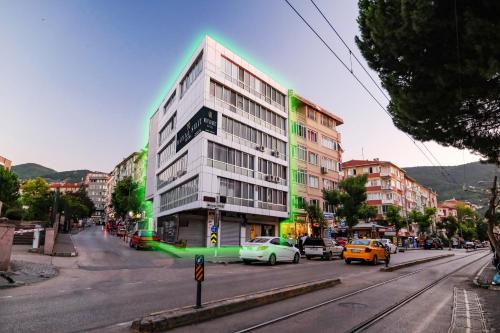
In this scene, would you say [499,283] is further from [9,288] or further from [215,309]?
[9,288]

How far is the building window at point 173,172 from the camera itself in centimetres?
3788

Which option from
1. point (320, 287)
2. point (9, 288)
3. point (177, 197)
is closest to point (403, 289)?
point (320, 287)

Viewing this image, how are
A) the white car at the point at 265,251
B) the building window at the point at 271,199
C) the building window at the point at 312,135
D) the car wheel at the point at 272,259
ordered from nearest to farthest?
the white car at the point at 265,251 → the car wheel at the point at 272,259 → the building window at the point at 271,199 → the building window at the point at 312,135

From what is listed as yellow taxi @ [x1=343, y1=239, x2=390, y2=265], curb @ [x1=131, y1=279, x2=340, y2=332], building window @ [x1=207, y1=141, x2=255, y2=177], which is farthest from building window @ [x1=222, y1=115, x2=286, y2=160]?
curb @ [x1=131, y1=279, x2=340, y2=332]

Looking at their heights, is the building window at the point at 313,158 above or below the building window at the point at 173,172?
above

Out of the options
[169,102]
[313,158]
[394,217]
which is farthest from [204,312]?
[394,217]

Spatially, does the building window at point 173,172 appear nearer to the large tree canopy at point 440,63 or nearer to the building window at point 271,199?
the building window at point 271,199

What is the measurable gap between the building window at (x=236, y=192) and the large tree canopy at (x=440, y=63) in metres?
23.6

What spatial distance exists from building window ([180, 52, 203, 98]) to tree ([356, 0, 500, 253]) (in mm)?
27574

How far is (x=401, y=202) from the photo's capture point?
3140 inches

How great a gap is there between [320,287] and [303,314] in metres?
3.86

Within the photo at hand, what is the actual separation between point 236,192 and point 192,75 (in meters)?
13.6

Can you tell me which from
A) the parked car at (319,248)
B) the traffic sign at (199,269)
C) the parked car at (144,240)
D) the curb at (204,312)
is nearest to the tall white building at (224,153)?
the parked car at (144,240)

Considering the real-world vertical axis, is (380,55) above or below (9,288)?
above
